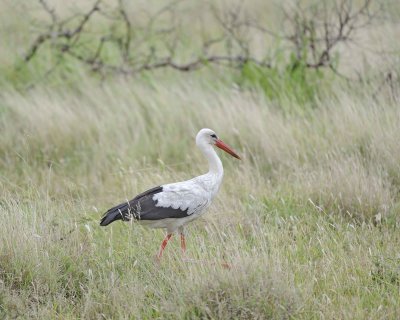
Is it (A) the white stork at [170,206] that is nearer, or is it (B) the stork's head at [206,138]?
(A) the white stork at [170,206]

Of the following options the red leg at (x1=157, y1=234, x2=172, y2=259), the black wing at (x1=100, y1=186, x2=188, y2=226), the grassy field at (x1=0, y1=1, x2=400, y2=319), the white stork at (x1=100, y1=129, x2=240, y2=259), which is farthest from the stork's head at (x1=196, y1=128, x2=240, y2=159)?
the red leg at (x1=157, y1=234, x2=172, y2=259)

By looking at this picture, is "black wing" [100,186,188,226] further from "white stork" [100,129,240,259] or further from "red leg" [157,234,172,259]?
"red leg" [157,234,172,259]

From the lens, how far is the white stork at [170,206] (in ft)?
17.7

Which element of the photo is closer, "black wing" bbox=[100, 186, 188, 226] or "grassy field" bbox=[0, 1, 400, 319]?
"grassy field" bbox=[0, 1, 400, 319]

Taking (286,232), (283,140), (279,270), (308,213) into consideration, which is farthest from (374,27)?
(279,270)

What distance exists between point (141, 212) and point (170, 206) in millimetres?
221

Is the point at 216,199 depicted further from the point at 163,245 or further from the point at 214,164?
the point at 163,245

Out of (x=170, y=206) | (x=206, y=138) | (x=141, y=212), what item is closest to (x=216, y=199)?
(x=206, y=138)

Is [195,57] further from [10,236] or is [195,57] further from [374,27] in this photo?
[10,236]

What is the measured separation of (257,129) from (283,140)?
453 mm

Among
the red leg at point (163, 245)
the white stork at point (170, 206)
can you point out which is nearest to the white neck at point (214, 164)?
the white stork at point (170, 206)

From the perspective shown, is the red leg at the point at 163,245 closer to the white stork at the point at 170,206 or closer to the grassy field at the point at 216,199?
the white stork at the point at 170,206

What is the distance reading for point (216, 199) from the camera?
6.54 metres

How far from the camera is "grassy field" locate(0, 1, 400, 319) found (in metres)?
4.67
